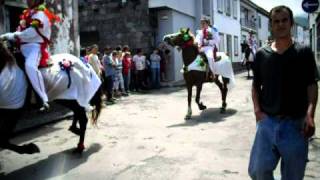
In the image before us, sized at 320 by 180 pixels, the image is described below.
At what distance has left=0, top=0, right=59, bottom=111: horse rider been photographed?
6652mm

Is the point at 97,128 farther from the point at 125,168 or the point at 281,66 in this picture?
the point at 281,66

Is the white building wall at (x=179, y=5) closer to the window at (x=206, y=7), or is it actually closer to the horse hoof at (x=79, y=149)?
the window at (x=206, y=7)

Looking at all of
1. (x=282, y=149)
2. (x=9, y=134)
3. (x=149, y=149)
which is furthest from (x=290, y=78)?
(x=9, y=134)

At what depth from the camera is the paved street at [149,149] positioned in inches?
237

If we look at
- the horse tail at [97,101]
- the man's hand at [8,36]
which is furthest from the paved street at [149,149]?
the man's hand at [8,36]

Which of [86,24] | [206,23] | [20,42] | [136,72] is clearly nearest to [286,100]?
[20,42]

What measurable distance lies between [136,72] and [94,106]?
10.0 metres

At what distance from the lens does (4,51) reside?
6266 millimetres

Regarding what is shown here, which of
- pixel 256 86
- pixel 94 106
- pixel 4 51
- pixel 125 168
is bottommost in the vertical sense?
pixel 125 168

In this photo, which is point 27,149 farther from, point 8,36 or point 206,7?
point 206,7

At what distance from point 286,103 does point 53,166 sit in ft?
13.0

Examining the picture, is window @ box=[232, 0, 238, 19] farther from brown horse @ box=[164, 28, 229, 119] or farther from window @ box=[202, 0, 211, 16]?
brown horse @ box=[164, 28, 229, 119]

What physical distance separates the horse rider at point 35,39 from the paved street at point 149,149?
1.01 meters

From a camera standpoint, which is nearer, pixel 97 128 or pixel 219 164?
pixel 219 164
